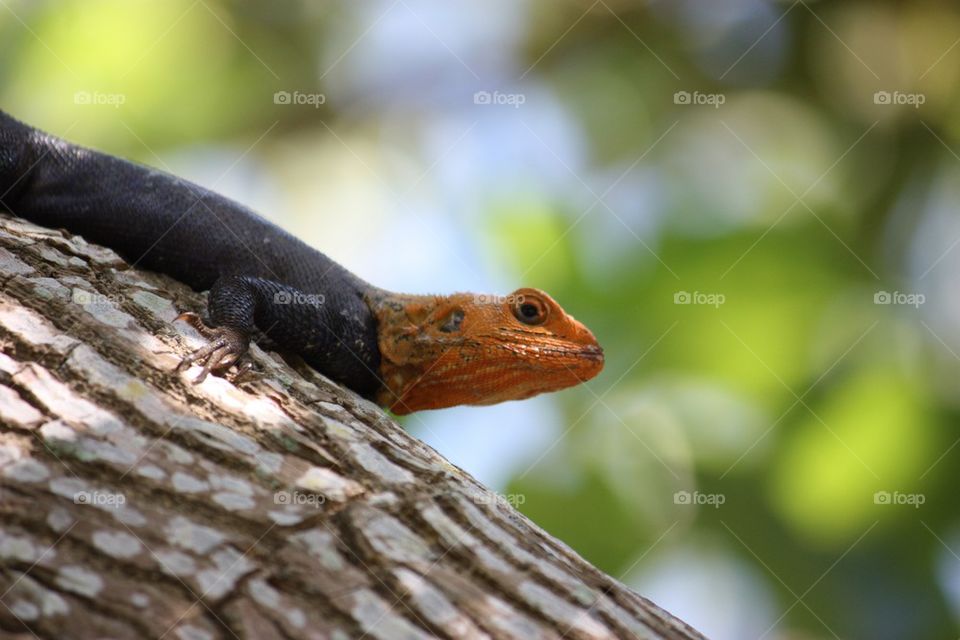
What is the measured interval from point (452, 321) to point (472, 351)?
352 millimetres

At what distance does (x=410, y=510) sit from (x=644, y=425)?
21.5 ft

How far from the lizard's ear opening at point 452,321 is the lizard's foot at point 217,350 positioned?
102 inches

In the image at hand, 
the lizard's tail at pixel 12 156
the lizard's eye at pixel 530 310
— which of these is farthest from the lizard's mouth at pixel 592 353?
the lizard's tail at pixel 12 156

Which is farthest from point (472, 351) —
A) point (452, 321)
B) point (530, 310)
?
point (530, 310)

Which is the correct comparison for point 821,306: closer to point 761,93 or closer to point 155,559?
point 761,93

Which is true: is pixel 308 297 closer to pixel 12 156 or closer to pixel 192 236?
pixel 192 236

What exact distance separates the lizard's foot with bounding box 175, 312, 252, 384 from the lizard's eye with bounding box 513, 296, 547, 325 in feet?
10.0

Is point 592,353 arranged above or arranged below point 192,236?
above

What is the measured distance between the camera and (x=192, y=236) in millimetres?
7383

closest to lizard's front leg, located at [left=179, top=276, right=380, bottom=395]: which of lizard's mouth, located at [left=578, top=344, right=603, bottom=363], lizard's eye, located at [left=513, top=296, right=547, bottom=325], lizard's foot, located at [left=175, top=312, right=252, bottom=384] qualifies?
lizard's foot, located at [left=175, top=312, right=252, bottom=384]

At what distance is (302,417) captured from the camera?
15.6ft

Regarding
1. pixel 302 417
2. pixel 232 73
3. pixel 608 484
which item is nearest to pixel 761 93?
pixel 608 484

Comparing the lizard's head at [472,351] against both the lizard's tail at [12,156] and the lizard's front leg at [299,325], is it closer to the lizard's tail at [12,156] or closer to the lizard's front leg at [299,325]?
the lizard's front leg at [299,325]

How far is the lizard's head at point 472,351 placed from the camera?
26.2ft
